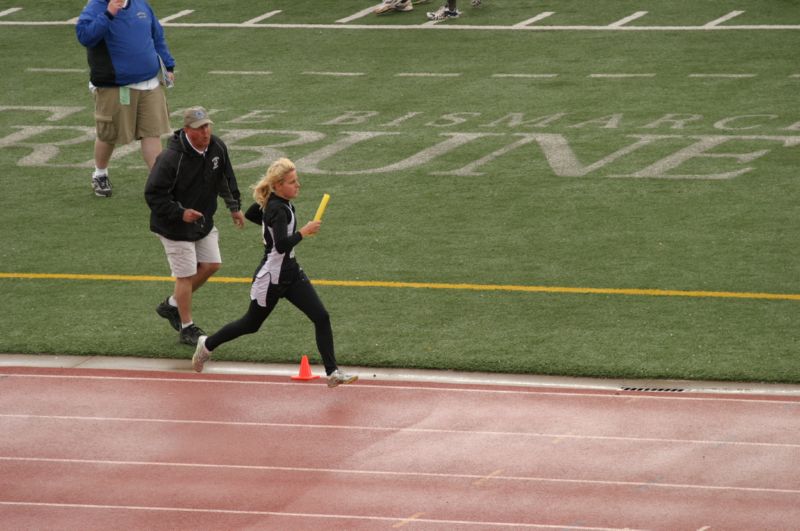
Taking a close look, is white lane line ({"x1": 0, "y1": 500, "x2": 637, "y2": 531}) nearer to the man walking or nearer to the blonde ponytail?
the blonde ponytail

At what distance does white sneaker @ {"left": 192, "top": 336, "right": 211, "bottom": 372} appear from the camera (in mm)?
9977

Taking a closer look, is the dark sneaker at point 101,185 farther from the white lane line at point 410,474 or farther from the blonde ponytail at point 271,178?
the white lane line at point 410,474

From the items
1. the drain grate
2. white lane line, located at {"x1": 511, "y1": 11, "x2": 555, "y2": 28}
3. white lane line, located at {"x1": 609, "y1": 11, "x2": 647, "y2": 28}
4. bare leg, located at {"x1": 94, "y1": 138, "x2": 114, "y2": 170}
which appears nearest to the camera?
the drain grate

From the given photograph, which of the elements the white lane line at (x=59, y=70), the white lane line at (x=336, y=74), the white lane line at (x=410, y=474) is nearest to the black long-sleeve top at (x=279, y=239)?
the white lane line at (x=410, y=474)

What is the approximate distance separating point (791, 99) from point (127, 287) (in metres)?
8.93

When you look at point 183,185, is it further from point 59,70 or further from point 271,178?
point 59,70

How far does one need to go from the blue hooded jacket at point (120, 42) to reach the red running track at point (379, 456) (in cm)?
471

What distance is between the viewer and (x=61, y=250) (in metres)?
12.9

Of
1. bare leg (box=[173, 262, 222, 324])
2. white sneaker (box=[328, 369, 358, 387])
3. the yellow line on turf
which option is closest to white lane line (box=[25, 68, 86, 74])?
the yellow line on turf

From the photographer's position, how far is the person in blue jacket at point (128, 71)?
45.6 ft

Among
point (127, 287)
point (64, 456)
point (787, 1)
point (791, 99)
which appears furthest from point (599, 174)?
point (787, 1)

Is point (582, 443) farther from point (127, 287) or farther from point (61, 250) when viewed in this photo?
point (61, 250)

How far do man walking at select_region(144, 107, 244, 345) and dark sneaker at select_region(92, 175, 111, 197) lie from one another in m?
4.23

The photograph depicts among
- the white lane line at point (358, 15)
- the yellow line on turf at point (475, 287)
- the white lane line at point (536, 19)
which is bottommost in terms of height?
the white lane line at point (358, 15)
